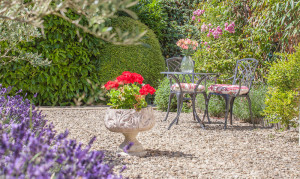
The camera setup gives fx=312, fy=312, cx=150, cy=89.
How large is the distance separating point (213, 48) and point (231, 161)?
140 inches

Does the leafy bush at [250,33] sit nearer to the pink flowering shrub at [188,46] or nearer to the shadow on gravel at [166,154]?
the pink flowering shrub at [188,46]

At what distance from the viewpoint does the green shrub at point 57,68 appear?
5.82m

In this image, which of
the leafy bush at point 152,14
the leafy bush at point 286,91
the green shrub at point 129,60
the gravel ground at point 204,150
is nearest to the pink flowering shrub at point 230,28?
the green shrub at point 129,60

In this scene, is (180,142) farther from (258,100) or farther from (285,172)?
(258,100)

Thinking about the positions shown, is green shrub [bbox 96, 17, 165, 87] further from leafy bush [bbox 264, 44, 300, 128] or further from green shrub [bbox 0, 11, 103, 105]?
leafy bush [bbox 264, 44, 300, 128]

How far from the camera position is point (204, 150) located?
3285mm

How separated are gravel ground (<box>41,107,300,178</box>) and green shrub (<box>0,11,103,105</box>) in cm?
117

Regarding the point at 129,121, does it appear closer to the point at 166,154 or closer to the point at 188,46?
the point at 166,154

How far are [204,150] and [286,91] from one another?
1393 millimetres

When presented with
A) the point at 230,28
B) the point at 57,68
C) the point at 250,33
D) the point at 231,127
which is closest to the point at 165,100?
the point at 231,127

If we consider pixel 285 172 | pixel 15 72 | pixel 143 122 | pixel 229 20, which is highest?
pixel 229 20

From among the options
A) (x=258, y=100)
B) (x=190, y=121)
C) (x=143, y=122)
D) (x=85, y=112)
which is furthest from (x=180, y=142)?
(x=85, y=112)

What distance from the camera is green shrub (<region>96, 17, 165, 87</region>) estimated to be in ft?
21.1

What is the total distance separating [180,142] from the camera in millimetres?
3631
